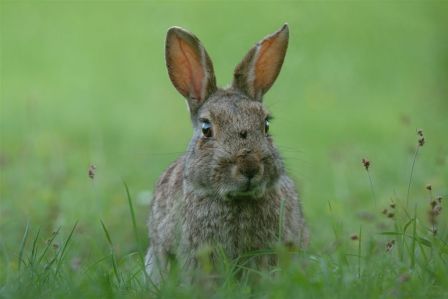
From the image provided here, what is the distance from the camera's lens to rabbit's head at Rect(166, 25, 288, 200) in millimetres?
5297

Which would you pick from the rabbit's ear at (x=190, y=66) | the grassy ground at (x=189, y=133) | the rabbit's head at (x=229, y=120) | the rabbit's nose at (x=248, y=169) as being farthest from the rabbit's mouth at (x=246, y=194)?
the rabbit's ear at (x=190, y=66)

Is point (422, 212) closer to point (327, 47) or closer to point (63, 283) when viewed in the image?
point (63, 283)

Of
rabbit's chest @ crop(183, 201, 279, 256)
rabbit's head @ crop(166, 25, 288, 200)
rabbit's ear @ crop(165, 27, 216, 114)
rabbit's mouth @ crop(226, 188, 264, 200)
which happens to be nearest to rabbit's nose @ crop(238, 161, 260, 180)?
rabbit's head @ crop(166, 25, 288, 200)

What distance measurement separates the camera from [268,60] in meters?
6.20

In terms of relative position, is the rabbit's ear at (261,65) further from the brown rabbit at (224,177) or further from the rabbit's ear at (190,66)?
the rabbit's ear at (190,66)

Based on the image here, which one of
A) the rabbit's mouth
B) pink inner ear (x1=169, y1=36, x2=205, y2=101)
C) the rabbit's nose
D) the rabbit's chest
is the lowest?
the rabbit's chest

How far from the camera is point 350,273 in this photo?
4832mm

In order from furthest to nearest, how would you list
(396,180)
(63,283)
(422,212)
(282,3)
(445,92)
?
(282,3)
(445,92)
(396,180)
(422,212)
(63,283)

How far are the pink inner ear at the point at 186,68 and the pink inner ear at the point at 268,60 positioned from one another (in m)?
0.35

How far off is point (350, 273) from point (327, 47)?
33.3 feet

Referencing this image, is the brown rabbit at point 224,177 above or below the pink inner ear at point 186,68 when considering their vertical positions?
below

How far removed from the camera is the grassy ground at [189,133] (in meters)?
4.94

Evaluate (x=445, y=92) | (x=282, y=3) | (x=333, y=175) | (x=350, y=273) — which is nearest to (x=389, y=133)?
(x=445, y=92)

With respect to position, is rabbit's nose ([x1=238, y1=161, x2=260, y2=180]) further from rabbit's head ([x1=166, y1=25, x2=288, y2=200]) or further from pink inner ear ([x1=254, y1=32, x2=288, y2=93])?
pink inner ear ([x1=254, y1=32, x2=288, y2=93])
